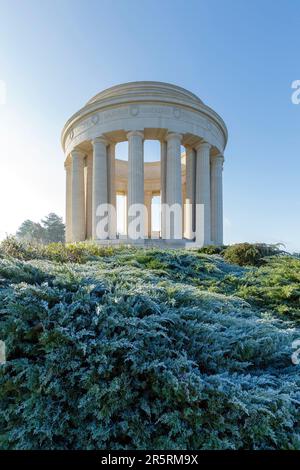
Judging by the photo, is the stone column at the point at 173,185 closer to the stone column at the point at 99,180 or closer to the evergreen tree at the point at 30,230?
the stone column at the point at 99,180

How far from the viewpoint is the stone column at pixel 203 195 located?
61.9ft

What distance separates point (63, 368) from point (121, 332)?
67cm

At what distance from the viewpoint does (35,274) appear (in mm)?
4301

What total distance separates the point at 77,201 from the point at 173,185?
7.04 metres

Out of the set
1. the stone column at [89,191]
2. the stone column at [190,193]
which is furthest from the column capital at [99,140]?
the stone column at [190,193]

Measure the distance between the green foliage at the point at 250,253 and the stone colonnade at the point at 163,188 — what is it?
6.87 m

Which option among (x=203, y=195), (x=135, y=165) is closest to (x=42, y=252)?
(x=135, y=165)

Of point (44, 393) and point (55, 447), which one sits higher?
point (44, 393)

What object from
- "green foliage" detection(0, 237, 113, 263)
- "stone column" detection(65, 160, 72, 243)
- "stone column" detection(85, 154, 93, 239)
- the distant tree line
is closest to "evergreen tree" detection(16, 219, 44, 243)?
the distant tree line

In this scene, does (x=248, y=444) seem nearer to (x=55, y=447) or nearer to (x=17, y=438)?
(x=55, y=447)

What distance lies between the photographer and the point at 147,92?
17234 mm

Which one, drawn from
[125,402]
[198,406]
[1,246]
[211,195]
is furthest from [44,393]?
[211,195]

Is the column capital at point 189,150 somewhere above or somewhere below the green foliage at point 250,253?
above
